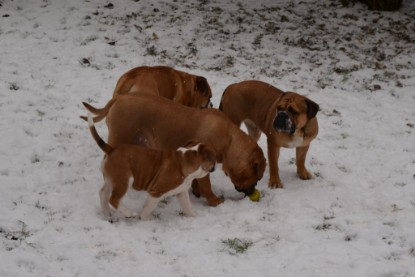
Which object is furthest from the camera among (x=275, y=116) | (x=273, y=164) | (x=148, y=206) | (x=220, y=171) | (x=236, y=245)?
(x=220, y=171)

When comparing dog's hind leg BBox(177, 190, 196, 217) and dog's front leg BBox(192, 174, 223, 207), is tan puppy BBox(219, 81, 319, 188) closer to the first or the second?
dog's front leg BBox(192, 174, 223, 207)

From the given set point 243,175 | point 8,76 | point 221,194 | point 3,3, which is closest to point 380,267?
point 243,175

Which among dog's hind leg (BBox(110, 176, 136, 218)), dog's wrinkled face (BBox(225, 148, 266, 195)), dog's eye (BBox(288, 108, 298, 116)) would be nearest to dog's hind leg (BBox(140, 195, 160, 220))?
dog's hind leg (BBox(110, 176, 136, 218))

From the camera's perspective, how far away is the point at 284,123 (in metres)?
6.05

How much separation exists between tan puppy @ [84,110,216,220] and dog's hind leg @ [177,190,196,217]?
136 millimetres

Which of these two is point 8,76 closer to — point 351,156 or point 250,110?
point 250,110

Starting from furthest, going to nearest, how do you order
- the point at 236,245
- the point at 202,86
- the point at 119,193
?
the point at 202,86
the point at 119,193
the point at 236,245

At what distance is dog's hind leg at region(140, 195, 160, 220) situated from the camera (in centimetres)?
548

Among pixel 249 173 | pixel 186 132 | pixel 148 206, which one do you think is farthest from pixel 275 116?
pixel 148 206

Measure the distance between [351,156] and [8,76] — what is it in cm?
573

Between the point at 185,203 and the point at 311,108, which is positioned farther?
the point at 311,108

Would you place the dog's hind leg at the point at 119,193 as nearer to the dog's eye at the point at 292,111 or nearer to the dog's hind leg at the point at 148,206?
the dog's hind leg at the point at 148,206

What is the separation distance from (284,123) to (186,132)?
1101mm

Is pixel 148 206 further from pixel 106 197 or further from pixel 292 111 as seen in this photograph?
pixel 292 111
